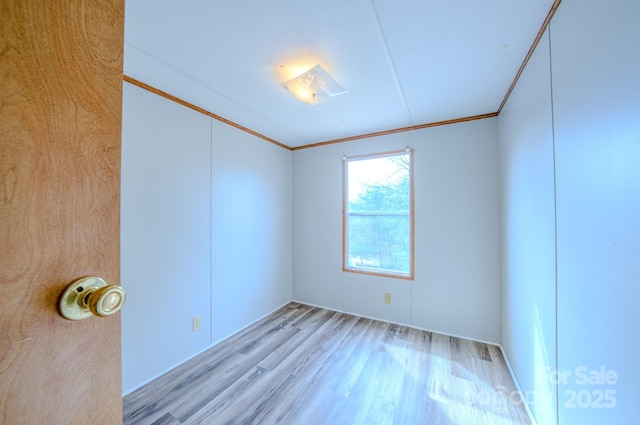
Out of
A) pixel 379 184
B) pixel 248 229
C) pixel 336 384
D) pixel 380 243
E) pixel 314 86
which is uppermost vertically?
pixel 314 86

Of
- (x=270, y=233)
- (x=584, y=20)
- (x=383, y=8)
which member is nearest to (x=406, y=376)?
(x=270, y=233)

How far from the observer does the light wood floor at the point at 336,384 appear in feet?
5.04

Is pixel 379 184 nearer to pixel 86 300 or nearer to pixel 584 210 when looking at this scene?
pixel 584 210

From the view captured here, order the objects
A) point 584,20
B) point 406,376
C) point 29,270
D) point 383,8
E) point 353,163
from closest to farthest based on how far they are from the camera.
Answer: point 29,270
point 584,20
point 383,8
point 406,376
point 353,163

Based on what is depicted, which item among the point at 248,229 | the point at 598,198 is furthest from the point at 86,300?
the point at 248,229

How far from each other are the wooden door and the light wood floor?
4.79 feet

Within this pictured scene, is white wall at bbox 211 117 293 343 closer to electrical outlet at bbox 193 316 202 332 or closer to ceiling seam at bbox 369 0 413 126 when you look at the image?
electrical outlet at bbox 193 316 202 332

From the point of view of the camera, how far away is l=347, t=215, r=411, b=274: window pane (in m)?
2.78

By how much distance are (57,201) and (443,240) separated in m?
2.82

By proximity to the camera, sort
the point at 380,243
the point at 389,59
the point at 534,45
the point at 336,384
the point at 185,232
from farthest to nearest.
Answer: the point at 380,243
the point at 185,232
the point at 336,384
the point at 389,59
the point at 534,45

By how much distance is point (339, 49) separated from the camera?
145cm

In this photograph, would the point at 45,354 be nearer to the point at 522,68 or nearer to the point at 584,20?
the point at 584,20

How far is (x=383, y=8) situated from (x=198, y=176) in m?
1.92

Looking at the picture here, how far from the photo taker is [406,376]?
6.22ft
